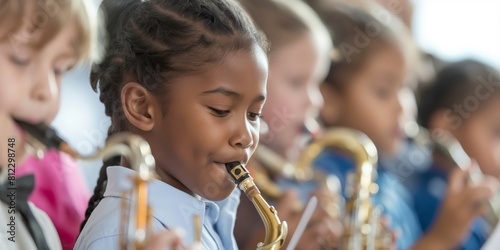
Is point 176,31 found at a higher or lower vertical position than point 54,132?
higher

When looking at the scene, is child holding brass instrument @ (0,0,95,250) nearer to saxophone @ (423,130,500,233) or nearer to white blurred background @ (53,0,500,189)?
saxophone @ (423,130,500,233)

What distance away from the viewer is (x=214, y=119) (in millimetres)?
904

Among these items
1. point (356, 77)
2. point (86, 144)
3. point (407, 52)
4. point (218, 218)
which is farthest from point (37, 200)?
point (407, 52)

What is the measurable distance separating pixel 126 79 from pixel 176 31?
0.07 metres

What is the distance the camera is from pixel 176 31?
0.92 meters

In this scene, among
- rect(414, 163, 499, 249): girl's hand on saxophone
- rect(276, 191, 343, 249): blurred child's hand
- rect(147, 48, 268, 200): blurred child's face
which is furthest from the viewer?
rect(414, 163, 499, 249): girl's hand on saxophone

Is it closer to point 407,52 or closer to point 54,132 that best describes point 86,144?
Result: point 54,132

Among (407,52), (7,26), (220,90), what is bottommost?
(407,52)

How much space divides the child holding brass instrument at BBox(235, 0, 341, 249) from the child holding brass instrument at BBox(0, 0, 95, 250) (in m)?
0.37

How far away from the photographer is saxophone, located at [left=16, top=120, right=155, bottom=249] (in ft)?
2.83

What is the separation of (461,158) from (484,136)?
11 centimetres

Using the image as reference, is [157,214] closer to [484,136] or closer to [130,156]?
[130,156]

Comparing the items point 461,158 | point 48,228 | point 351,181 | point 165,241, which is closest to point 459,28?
point 461,158

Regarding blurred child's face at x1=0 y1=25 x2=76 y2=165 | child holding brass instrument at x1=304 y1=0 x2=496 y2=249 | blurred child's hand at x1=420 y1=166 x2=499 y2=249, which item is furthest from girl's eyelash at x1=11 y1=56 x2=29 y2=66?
blurred child's hand at x1=420 y1=166 x2=499 y2=249
